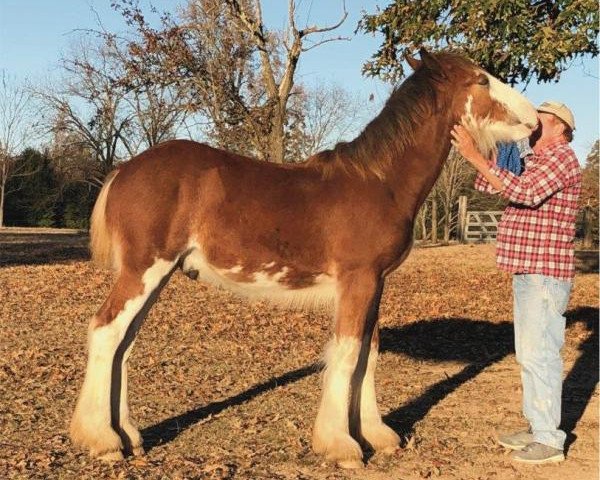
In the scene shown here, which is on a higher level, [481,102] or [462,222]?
[481,102]

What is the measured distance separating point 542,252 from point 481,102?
43.1 inches

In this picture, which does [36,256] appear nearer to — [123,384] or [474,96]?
[123,384]

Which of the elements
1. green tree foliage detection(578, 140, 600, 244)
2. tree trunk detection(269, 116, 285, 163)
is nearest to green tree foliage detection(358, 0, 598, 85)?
tree trunk detection(269, 116, 285, 163)

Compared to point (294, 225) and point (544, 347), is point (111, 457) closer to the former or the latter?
point (294, 225)

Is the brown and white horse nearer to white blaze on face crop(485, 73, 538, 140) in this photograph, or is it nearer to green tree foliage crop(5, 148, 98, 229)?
white blaze on face crop(485, 73, 538, 140)

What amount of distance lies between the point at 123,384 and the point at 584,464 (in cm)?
318

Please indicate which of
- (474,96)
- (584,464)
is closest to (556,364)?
(584,464)

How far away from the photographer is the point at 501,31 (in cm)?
927

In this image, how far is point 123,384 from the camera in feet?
14.9

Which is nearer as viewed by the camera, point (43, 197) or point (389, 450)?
point (389, 450)

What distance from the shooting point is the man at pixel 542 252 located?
443cm

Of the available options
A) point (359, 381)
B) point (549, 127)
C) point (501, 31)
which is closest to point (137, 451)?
point (359, 381)

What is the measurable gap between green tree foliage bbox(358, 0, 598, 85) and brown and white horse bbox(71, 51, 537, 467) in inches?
198

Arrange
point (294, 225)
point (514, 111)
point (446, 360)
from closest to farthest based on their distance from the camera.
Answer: point (294, 225) < point (514, 111) < point (446, 360)
